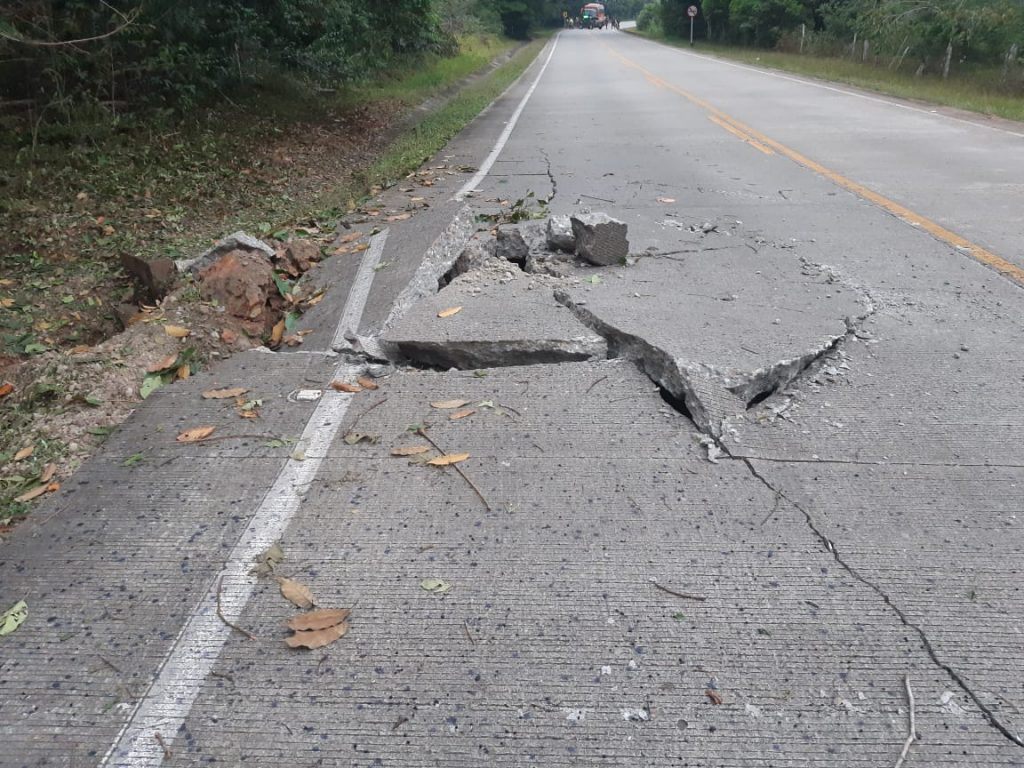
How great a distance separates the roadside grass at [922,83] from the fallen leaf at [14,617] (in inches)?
659

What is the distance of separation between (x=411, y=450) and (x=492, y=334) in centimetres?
115

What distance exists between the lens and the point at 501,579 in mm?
2762

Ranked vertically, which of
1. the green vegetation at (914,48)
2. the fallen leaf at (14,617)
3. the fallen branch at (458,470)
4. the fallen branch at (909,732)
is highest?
the green vegetation at (914,48)

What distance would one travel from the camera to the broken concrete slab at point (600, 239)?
568cm

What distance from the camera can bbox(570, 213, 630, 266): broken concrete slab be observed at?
5.68 meters

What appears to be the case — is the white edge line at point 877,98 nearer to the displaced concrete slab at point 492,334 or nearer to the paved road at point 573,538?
the paved road at point 573,538

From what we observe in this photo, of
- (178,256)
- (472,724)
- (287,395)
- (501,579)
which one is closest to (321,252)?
(178,256)

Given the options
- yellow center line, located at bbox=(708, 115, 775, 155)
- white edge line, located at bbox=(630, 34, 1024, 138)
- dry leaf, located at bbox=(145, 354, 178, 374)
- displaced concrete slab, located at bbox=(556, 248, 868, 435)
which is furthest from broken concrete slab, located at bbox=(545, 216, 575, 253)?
white edge line, located at bbox=(630, 34, 1024, 138)

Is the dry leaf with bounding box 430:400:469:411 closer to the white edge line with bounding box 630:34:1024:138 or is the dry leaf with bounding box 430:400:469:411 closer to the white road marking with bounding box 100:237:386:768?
the white road marking with bounding box 100:237:386:768

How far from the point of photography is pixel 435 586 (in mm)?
2732

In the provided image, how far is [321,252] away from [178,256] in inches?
56.1

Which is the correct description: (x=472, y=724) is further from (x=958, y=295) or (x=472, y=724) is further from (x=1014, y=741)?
(x=958, y=295)

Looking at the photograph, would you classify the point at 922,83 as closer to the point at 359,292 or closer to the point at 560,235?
the point at 560,235

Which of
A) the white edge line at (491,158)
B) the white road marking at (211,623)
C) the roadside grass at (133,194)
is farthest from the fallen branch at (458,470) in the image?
the white edge line at (491,158)
